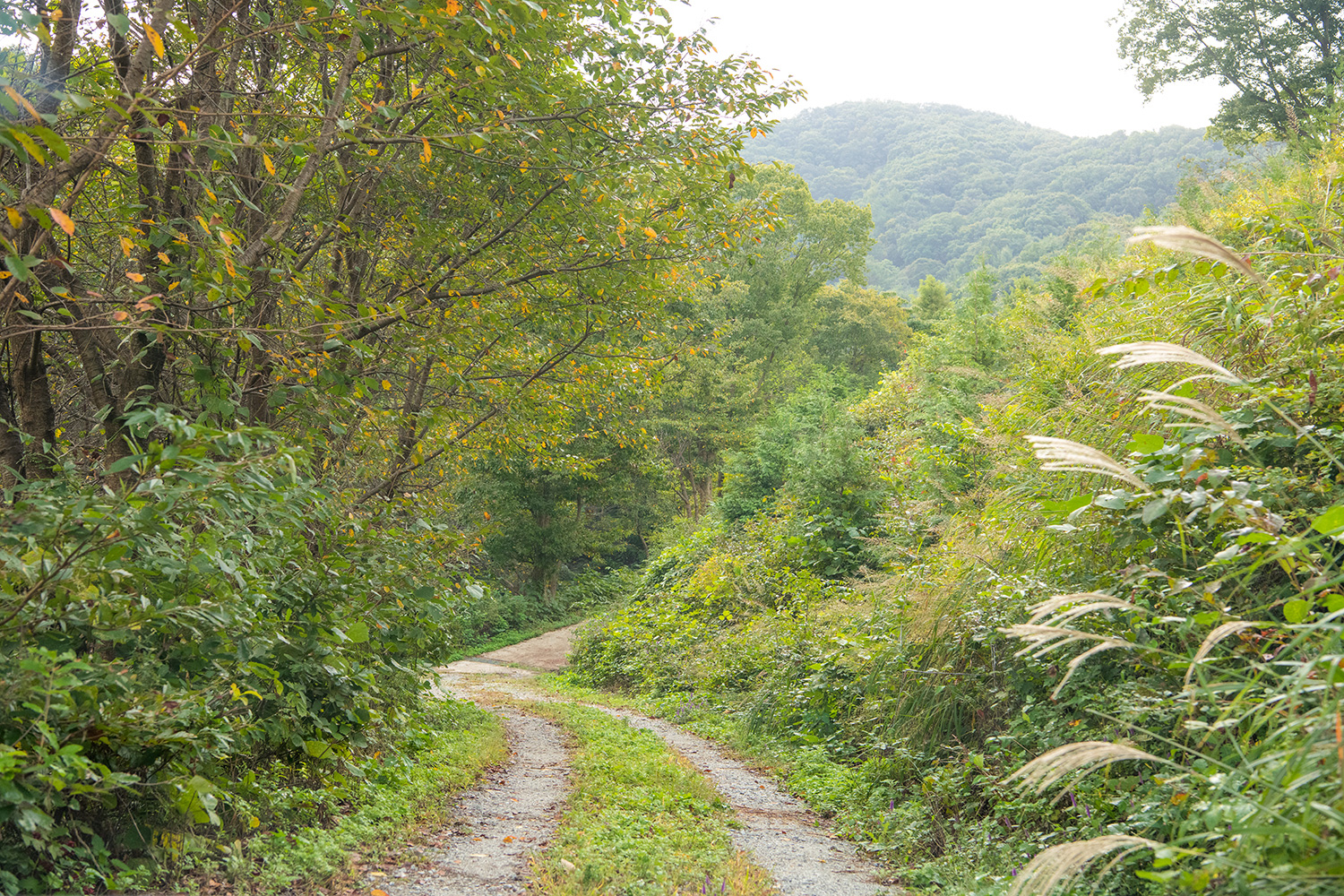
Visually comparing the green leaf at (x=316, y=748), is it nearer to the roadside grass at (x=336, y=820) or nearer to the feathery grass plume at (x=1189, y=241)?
the roadside grass at (x=336, y=820)

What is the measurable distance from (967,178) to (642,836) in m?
89.0

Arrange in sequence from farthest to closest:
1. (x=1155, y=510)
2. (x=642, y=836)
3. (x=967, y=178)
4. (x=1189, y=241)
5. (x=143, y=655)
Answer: (x=967, y=178) → (x=642, y=836) → (x=143, y=655) → (x=1155, y=510) → (x=1189, y=241)

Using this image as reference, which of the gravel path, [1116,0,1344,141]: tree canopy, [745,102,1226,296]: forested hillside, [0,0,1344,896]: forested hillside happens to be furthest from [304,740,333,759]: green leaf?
[745,102,1226,296]: forested hillside

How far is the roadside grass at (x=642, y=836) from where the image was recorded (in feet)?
12.5

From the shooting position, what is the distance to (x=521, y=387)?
758cm

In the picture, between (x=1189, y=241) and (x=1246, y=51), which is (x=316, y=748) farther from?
(x=1246, y=51)

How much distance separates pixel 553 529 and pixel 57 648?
79.5 ft

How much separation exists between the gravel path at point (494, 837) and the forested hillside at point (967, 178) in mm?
42062

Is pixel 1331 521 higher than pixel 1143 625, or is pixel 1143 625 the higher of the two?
pixel 1331 521

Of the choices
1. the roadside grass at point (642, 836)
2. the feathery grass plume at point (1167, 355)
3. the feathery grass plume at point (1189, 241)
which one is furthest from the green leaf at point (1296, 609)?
the roadside grass at point (642, 836)

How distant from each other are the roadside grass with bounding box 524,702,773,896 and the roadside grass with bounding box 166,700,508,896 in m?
0.92

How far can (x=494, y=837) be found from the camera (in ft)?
15.6

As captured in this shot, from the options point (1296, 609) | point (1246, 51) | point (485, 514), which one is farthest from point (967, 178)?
point (1296, 609)

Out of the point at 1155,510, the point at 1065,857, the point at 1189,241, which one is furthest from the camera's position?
the point at 1155,510
